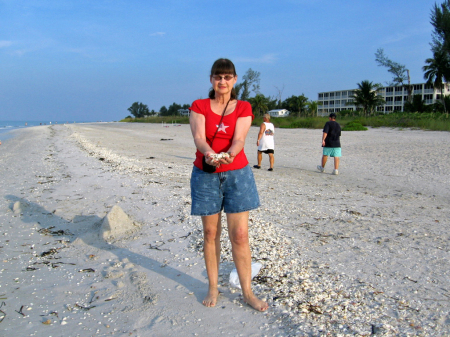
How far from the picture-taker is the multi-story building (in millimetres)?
68562

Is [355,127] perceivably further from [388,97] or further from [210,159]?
[388,97]

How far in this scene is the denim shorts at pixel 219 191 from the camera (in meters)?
2.41

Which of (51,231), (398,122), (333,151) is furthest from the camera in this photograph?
(398,122)

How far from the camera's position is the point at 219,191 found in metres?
2.44

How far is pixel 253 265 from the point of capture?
10.2ft

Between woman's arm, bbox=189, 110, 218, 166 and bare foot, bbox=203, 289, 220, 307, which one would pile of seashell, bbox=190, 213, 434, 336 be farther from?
woman's arm, bbox=189, 110, 218, 166

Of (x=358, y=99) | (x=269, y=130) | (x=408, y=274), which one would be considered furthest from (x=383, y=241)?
(x=358, y=99)

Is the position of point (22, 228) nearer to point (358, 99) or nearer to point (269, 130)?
point (269, 130)

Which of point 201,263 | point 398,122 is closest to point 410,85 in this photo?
point 398,122

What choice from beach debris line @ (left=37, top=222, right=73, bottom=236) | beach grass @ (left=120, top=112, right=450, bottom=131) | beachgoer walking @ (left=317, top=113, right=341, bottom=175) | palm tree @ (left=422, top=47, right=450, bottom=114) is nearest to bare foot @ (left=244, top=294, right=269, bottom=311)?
beach debris line @ (left=37, top=222, right=73, bottom=236)

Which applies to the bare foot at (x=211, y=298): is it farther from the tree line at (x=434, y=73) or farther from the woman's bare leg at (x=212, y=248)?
the tree line at (x=434, y=73)

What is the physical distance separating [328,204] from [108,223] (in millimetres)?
3468

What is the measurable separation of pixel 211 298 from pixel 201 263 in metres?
0.74

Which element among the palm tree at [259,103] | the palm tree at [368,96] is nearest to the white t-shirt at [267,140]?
the palm tree at [259,103]
